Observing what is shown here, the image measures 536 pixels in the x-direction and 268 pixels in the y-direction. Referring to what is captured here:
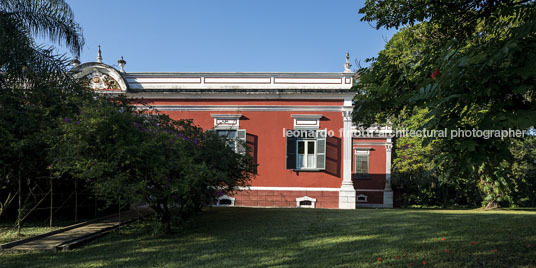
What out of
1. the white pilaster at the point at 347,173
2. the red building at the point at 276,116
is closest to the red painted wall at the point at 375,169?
the white pilaster at the point at 347,173

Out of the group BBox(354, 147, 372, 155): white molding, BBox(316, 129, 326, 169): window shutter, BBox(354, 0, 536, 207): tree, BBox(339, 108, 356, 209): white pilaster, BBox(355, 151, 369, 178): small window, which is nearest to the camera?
BBox(354, 0, 536, 207): tree

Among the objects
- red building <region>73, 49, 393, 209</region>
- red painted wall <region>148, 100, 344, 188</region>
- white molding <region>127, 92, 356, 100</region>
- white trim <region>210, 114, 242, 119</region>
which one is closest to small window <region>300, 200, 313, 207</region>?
Answer: red building <region>73, 49, 393, 209</region>

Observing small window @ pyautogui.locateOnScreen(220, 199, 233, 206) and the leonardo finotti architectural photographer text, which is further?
small window @ pyautogui.locateOnScreen(220, 199, 233, 206)

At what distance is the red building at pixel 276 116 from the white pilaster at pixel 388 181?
5483mm

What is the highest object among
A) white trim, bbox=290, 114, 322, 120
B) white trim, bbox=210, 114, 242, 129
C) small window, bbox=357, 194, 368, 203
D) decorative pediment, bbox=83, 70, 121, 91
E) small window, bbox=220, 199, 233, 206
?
decorative pediment, bbox=83, 70, 121, 91

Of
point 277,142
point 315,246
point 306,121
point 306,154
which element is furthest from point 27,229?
point 306,121

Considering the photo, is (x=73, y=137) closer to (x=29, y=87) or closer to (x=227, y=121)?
(x=29, y=87)

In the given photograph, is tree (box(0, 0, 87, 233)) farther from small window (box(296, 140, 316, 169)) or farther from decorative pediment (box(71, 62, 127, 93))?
small window (box(296, 140, 316, 169))

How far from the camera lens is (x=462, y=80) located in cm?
360

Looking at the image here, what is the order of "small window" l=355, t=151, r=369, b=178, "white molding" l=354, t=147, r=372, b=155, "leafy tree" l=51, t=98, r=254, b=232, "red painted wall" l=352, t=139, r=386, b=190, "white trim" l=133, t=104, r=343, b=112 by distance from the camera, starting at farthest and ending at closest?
"white molding" l=354, t=147, r=372, b=155 < "small window" l=355, t=151, r=369, b=178 < "red painted wall" l=352, t=139, r=386, b=190 < "white trim" l=133, t=104, r=343, b=112 < "leafy tree" l=51, t=98, r=254, b=232

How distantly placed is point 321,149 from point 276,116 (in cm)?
223

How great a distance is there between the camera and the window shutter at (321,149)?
47.1 feet

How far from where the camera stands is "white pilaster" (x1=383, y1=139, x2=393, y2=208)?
18.8 metres

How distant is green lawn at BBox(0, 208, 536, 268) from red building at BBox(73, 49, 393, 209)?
19.3ft
